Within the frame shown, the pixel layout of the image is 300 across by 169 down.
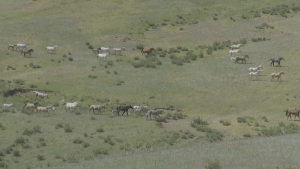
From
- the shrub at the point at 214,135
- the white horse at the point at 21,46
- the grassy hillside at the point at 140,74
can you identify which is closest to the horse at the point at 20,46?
the white horse at the point at 21,46

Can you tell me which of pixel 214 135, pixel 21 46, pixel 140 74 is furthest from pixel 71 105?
pixel 21 46

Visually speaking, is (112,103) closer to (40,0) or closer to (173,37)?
(173,37)

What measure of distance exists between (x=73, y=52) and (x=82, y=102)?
696 inches

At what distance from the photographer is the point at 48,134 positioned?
146ft

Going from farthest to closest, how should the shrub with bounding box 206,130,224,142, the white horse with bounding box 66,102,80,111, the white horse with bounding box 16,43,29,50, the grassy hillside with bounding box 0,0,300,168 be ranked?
the white horse with bounding box 16,43,29,50 < the white horse with bounding box 66,102,80,111 < the shrub with bounding box 206,130,224,142 < the grassy hillside with bounding box 0,0,300,168

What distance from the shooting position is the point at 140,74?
209ft

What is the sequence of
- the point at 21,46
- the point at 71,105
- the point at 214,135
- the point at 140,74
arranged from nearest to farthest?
the point at 214,135 < the point at 71,105 < the point at 140,74 < the point at 21,46

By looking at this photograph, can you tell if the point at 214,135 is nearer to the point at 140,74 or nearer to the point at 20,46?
the point at 140,74

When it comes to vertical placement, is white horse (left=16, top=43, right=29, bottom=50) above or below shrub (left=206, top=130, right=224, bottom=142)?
below

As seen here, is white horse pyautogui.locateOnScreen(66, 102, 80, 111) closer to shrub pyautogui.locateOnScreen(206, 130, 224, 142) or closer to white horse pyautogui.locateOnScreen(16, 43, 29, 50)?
shrub pyautogui.locateOnScreen(206, 130, 224, 142)

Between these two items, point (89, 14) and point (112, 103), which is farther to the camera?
point (89, 14)

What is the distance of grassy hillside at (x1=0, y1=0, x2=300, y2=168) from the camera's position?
146 feet

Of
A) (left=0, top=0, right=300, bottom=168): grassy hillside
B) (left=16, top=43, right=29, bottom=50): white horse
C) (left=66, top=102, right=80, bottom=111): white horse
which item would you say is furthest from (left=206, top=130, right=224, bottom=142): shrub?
(left=16, top=43, right=29, bottom=50): white horse

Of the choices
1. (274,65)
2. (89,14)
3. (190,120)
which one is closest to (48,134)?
(190,120)
